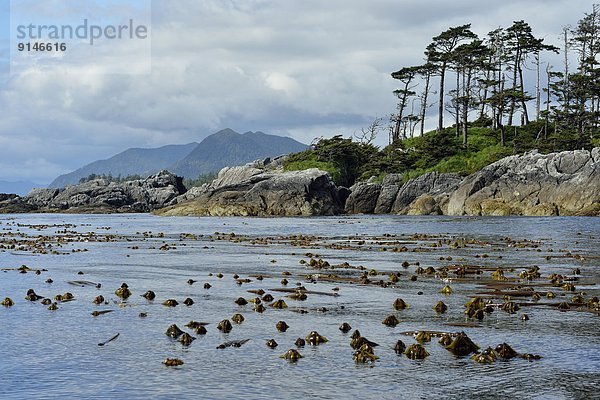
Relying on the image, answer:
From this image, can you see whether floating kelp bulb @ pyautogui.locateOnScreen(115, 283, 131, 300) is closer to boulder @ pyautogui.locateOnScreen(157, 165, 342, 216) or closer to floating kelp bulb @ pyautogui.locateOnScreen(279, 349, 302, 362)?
floating kelp bulb @ pyautogui.locateOnScreen(279, 349, 302, 362)

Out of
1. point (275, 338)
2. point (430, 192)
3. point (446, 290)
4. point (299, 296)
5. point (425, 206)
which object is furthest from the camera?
point (430, 192)

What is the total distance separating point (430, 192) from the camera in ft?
347

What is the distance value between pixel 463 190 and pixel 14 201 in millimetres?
134962

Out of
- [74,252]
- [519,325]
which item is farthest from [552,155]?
[519,325]

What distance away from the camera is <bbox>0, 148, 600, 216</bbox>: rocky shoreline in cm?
8638

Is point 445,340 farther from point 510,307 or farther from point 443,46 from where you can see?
point 443,46

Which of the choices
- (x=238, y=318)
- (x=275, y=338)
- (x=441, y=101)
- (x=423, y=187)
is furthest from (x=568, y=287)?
(x=441, y=101)

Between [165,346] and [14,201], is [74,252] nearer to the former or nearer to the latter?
[165,346]

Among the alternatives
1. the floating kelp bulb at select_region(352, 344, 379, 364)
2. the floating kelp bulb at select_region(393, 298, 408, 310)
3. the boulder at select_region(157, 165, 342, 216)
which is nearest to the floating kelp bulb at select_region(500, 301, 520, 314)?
the floating kelp bulb at select_region(393, 298, 408, 310)

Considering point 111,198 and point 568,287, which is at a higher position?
point 111,198

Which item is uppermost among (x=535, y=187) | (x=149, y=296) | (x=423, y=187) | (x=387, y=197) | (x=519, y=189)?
(x=423, y=187)

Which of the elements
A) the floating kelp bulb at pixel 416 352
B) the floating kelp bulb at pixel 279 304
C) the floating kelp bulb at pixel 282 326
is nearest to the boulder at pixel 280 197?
the floating kelp bulb at pixel 279 304

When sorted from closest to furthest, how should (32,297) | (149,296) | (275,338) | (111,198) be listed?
(275,338) → (32,297) → (149,296) → (111,198)

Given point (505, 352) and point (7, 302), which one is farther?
point (7, 302)
